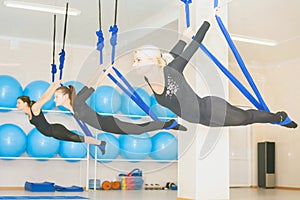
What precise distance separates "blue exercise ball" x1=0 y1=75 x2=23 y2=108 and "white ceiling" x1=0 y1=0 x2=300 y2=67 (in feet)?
3.57

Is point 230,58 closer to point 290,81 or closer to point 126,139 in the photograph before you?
point 290,81

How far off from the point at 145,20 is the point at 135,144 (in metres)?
2.27

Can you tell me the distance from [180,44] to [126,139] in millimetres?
4679

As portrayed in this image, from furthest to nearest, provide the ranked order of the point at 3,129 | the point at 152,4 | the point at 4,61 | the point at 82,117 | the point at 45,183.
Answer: the point at 4,61
the point at 45,183
the point at 3,129
the point at 152,4
the point at 82,117

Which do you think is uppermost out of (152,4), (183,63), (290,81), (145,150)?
(152,4)

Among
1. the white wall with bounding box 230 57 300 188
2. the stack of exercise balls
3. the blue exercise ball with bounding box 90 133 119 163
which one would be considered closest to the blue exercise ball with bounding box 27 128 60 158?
the stack of exercise balls

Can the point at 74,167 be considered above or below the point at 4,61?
below

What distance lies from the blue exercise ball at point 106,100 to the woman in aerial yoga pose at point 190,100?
4422 millimetres

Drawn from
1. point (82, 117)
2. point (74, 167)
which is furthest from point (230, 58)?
point (82, 117)

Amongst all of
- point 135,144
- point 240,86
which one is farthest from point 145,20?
point 240,86

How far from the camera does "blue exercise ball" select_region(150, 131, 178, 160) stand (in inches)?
339

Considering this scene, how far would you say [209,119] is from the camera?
3910mm

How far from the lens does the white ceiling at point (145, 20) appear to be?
7023 millimetres

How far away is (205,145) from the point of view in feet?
19.5
